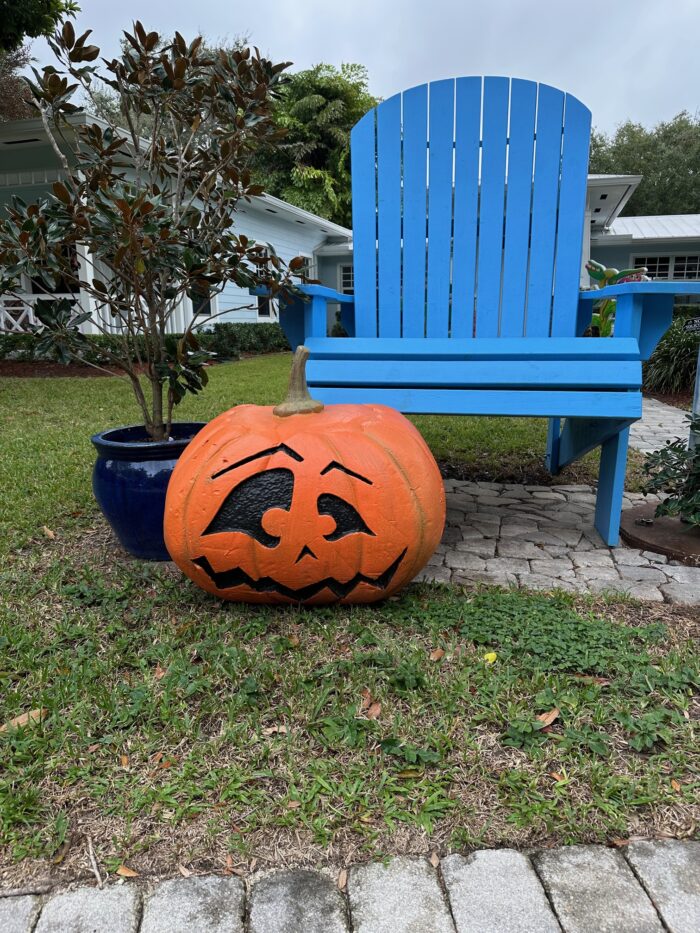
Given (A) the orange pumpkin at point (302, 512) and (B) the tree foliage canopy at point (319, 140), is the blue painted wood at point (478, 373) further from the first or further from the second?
(B) the tree foliage canopy at point (319, 140)

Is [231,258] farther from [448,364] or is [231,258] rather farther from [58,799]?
[58,799]

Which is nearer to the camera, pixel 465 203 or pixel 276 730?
pixel 276 730

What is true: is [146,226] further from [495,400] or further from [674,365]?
[674,365]

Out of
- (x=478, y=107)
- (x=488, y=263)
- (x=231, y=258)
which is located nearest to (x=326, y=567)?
(x=231, y=258)

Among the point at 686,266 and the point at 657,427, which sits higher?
the point at 686,266

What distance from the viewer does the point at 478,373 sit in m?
2.53

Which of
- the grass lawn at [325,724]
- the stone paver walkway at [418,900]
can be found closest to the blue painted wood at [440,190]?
the grass lawn at [325,724]

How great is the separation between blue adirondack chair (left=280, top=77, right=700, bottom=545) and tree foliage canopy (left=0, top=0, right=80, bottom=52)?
21.5ft

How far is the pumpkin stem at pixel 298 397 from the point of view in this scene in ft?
6.93

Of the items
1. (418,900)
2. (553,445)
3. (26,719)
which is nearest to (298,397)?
(26,719)

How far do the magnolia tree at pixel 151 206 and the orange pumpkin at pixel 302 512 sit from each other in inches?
28.5

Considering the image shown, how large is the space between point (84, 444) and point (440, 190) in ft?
9.65

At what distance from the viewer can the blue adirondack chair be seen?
2.74m

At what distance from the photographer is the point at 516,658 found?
1.80 m
